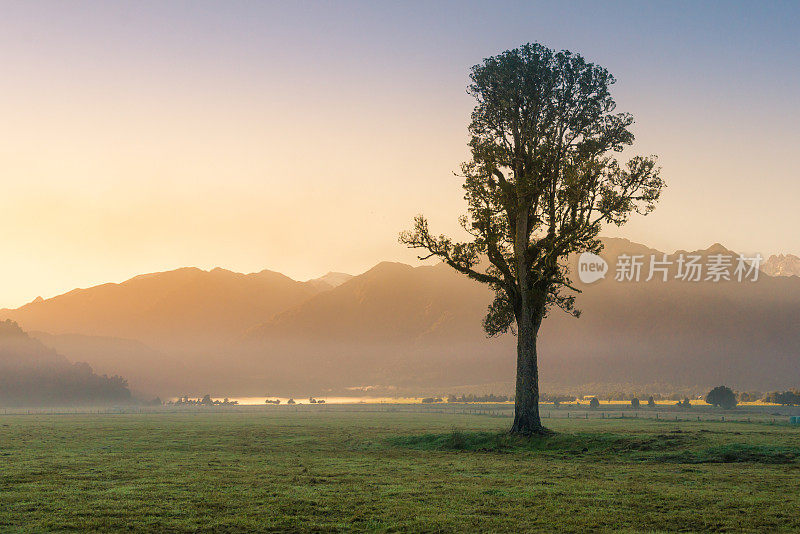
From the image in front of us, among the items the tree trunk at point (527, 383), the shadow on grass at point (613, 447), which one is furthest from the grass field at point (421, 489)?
the tree trunk at point (527, 383)

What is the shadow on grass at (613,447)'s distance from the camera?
3919 cm

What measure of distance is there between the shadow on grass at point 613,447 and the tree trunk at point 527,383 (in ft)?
4.35

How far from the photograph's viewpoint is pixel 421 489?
2788 cm

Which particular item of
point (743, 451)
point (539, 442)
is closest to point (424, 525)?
point (743, 451)

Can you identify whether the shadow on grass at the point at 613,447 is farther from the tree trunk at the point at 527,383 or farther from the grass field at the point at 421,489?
the tree trunk at the point at 527,383

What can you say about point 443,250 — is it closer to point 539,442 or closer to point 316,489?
point 539,442

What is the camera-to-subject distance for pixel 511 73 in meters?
54.9

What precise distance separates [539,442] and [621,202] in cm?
1810

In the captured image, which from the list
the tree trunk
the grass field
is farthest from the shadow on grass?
the tree trunk

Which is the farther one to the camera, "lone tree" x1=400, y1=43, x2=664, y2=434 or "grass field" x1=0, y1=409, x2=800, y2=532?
"lone tree" x1=400, y1=43, x2=664, y2=434

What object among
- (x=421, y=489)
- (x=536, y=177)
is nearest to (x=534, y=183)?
(x=536, y=177)

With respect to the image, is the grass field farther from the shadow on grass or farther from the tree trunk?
the tree trunk

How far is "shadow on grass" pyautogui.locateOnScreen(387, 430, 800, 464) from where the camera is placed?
3919 centimetres

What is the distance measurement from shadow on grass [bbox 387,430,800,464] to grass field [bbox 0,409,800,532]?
6.9 inches
